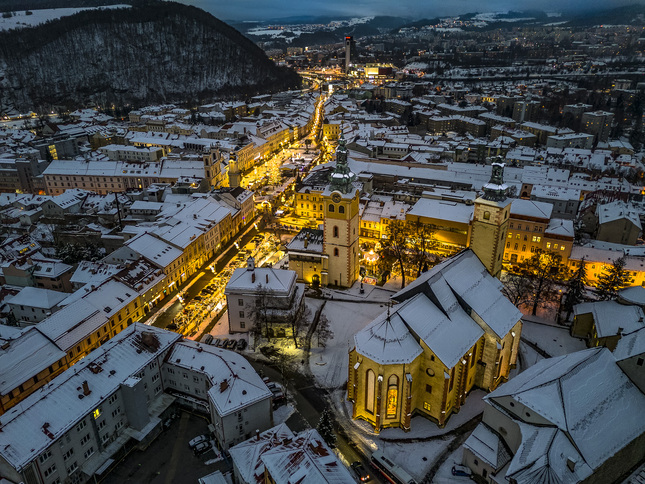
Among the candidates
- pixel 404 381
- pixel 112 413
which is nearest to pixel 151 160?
pixel 112 413

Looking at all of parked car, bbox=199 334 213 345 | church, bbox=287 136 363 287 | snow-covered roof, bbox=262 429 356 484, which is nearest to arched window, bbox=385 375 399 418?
snow-covered roof, bbox=262 429 356 484

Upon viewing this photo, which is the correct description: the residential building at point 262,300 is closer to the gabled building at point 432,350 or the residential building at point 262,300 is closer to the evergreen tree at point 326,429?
the gabled building at point 432,350

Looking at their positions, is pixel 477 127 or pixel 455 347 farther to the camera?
pixel 477 127

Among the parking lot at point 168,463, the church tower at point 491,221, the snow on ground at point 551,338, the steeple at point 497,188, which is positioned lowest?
the parking lot at point 168,463

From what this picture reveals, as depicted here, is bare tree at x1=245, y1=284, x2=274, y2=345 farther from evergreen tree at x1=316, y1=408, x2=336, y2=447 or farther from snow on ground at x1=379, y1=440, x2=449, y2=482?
snow on ground at x1=379, y1=440, x2=449, y2=482

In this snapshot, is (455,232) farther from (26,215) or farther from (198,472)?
(26,215)

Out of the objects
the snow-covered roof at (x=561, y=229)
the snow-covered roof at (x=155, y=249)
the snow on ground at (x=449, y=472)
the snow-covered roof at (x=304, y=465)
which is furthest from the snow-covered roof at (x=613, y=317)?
the snow-covered roof at (x=155, y=249)
